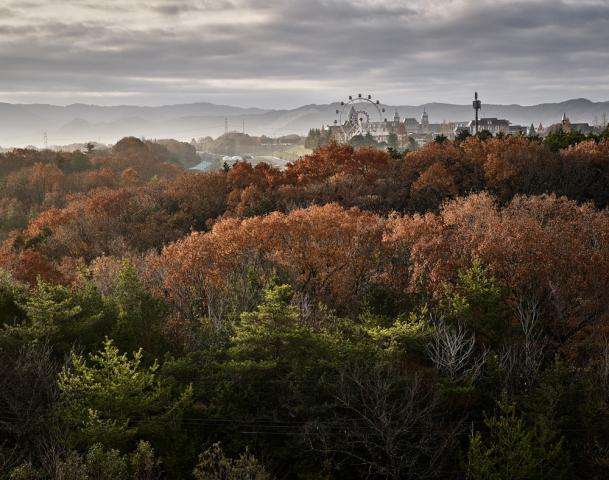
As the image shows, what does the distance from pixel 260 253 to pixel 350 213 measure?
9723mm

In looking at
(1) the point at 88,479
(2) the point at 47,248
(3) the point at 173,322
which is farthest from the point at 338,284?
(2) the point at 47,248

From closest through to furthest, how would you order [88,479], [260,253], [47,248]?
[88,479] → [260,253] → [47,248]

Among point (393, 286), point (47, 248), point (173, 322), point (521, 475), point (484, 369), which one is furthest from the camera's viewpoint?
point (47, 248)

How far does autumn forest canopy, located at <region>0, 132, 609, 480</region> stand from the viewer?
17.8 m

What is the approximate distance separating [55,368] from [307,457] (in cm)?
876

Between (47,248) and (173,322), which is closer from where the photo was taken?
(173,322)

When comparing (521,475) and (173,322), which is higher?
(173,322)

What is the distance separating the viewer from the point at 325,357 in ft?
68.6

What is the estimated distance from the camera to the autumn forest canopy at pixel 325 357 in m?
17.8

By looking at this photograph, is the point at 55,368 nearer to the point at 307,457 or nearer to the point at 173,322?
the point at 173,322

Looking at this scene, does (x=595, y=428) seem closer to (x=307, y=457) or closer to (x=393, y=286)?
(x=307, y=457)

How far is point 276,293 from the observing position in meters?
21.0

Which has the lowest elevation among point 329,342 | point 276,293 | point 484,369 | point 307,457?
point 307,457

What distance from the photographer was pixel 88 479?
1419cm
